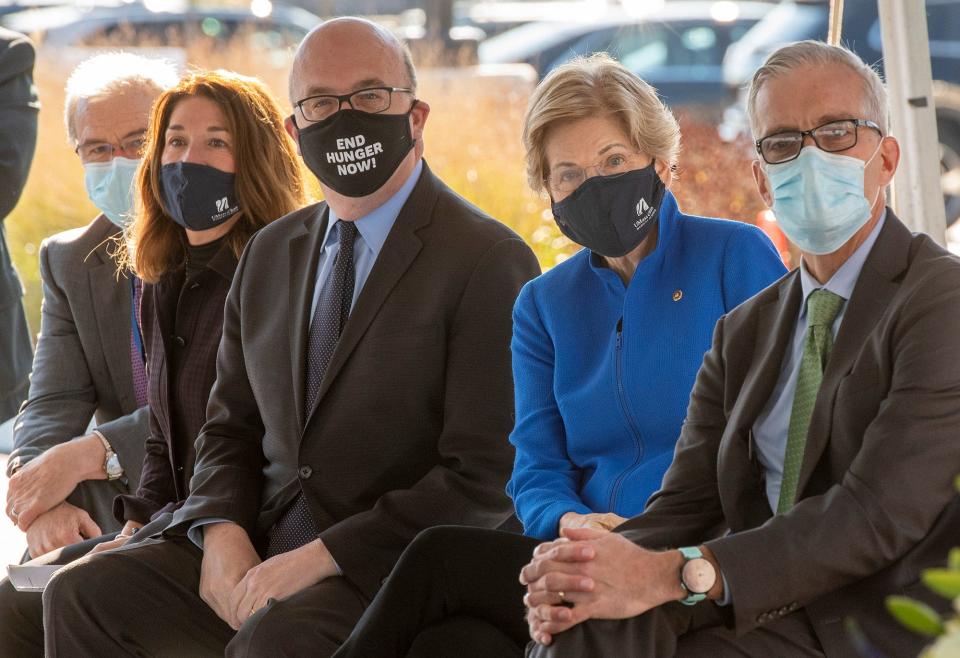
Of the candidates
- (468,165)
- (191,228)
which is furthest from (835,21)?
(468,165)

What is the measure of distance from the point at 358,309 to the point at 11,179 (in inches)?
76.7

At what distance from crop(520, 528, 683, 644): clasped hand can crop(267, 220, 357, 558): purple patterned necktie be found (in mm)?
974

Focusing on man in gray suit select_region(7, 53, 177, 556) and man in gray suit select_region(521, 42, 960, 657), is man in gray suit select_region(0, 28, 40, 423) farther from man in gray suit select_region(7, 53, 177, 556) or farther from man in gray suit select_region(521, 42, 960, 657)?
man in gray suit select_region(521, 42, 960, 657)

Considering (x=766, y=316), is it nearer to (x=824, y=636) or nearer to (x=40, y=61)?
(x=824, y=636)

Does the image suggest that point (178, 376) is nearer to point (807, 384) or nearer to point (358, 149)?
point (358, 149)

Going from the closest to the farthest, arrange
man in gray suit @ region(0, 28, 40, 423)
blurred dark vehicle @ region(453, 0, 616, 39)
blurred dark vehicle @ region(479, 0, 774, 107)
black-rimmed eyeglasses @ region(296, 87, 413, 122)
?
1. black-rimmed eyeglasses @ region(296, 87, 413, 122)
2. man in gray suit @ region(0, 28, 40, 423)
3. blurred dark vehicle @ region(479, 0, 774, 107)
4. blurred dark vehicle @ region(453, 0, 616, 39)

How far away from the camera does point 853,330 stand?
2510 mm

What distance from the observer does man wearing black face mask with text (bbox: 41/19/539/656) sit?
125 inches

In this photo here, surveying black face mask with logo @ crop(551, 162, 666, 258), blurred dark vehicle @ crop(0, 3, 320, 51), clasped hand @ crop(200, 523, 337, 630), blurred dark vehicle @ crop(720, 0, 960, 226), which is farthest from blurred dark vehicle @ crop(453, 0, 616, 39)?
clasped hand @ crop(200, 523, 337, 630)

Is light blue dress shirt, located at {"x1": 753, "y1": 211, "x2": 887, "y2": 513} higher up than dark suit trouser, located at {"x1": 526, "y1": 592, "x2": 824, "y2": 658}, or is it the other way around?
light blue dress shirt, located at {"x1": 753, "y1": 211, "x2": 887, "y2": 513}

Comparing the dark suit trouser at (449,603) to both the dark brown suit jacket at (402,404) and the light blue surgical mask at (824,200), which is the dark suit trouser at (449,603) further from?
the light blue surgical mask at (824,200)

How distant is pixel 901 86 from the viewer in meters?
3.50

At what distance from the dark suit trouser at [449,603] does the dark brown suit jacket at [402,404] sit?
36 centimetres

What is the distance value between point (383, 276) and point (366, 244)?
0.16 m
